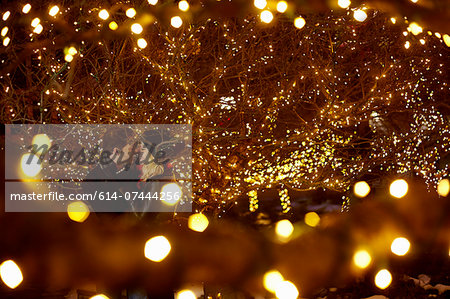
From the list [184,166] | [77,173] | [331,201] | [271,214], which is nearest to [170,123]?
[184,166]

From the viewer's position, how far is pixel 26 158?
4.76 metres

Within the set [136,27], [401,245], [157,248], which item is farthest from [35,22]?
[401,245]

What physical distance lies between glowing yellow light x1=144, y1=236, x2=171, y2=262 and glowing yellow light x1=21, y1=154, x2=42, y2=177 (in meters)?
3.67

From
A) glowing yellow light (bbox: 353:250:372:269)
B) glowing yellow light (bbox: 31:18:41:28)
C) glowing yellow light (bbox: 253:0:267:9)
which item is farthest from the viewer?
glowing yellow light (bbox: 31:18:41:28)

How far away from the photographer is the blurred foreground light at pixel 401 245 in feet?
5.49

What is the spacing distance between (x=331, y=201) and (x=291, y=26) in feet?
23.8

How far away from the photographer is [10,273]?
154cm

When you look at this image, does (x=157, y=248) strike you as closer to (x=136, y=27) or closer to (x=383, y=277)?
(x=383, y=277)

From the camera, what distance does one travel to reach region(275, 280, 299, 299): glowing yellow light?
5.58ft

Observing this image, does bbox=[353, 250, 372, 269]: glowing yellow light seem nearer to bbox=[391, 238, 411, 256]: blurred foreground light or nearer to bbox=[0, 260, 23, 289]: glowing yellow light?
bbox=[391, 238, 411, 256]: blurred foreground light

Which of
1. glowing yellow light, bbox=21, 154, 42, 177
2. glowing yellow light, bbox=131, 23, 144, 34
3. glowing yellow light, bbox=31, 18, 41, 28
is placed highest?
glowing yellow light, bbox=21, 154, 42, 177

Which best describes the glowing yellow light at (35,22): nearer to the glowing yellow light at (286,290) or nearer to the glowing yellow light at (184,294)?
the glowing yellow light at (184,294)

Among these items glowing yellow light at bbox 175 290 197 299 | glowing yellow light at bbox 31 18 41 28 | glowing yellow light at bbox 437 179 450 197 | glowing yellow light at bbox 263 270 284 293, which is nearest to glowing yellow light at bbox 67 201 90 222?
glowing yellow light at bbox 175 290 197 299

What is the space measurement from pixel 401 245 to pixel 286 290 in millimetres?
558
